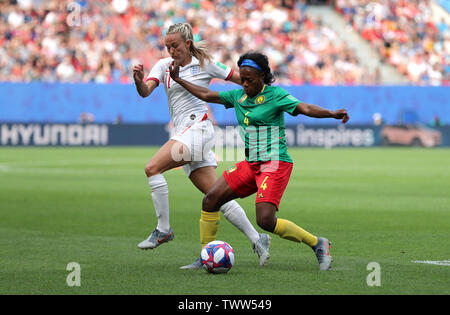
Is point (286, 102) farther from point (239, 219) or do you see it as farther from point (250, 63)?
point (239, 219)

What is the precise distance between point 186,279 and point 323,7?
36.8m

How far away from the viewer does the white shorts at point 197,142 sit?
878 cm

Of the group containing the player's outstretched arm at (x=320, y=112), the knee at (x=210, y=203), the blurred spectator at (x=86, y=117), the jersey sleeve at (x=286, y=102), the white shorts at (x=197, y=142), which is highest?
the blurred spectator at (x=86, y=117)

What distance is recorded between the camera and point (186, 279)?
7352mm

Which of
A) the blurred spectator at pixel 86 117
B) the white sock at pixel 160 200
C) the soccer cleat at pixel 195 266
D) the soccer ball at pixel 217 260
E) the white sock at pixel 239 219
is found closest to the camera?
the soccer ball at pixel 217 260

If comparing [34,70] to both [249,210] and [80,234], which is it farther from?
[80,234]

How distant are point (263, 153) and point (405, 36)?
35.1 m

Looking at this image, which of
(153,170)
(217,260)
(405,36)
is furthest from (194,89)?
(405,36)

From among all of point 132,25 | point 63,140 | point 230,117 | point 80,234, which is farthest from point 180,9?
point 80,234

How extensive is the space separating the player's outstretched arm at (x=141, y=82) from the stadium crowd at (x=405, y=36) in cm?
3301

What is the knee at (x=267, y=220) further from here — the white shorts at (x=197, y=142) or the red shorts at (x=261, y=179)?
the white shorts at (x=197, y=142)

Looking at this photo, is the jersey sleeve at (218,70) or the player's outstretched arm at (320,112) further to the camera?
the jersey sleeve at (218,70)

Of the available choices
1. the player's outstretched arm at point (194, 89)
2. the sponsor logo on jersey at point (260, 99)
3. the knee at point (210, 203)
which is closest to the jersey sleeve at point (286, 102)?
the sponsor logo on jersey at point (260, 99)

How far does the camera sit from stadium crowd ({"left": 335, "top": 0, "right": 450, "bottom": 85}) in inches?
1602
